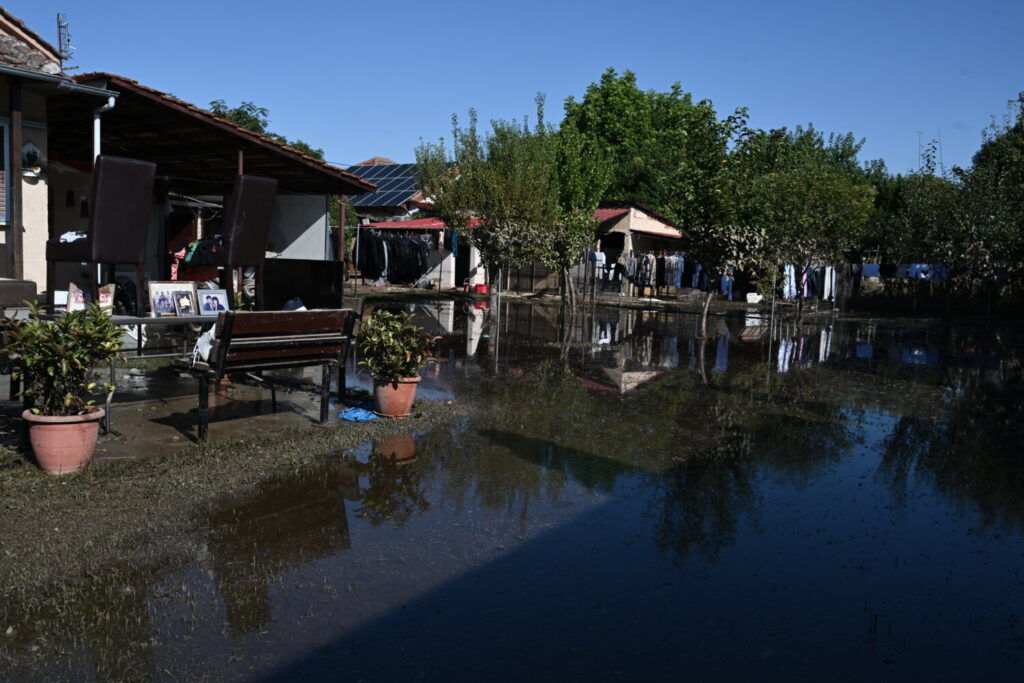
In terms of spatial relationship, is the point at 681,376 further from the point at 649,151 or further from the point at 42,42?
the point at 649,151

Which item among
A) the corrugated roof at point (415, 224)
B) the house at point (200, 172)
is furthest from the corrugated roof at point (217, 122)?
the corrugated roof at point (415, 224)

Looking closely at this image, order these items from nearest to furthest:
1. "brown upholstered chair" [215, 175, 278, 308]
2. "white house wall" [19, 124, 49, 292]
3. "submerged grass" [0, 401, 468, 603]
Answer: "submerged grass" [0, 401, 468, 603] < "brown upholstered chair" [215, 175, 278, 308] < "white house wall" [19, 124, 49, 292]

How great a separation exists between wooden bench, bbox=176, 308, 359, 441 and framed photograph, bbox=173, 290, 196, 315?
1.20 meters

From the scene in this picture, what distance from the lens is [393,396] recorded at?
8.23 meters

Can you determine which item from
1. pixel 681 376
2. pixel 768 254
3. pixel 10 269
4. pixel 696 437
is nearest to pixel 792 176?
pixel 768 254

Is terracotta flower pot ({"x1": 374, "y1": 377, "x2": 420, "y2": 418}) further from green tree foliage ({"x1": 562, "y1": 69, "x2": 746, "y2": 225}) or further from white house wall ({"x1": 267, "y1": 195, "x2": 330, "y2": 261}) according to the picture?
green tree foliage ({"x1": 562, "y1": 69, "x2": 746, "y2": 225})

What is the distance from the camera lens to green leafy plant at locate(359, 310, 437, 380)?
802 cm

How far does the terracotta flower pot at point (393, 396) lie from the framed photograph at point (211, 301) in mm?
2088

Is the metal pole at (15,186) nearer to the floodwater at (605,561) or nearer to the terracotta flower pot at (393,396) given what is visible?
the terracotta flower pot at (393,396)

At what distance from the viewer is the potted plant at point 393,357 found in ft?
26.3

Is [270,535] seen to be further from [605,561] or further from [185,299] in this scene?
[185,299]

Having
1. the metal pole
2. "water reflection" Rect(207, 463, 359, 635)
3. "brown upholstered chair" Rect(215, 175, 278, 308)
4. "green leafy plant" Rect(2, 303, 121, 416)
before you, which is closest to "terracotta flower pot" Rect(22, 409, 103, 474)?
"green leafy plant" Rect(2, 303, 121, 416)

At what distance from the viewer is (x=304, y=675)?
11.3 ft

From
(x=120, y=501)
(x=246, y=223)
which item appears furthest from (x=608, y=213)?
(x=120, y=501)
